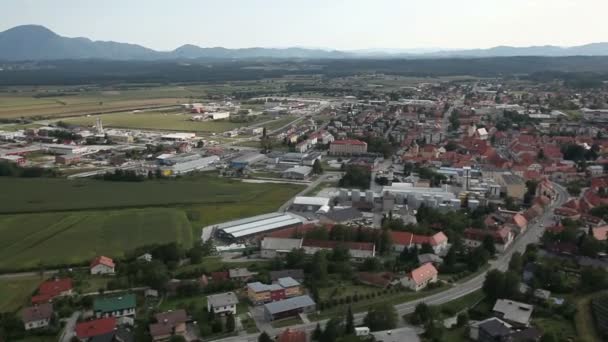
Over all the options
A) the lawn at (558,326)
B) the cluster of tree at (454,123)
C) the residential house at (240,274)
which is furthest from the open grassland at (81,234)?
the cluster of tree at (454,123)

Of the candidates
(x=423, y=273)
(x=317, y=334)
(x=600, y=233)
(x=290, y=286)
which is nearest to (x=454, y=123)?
(x=600, y=233)

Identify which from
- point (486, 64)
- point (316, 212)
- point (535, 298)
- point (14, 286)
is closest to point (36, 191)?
point (14, 286)

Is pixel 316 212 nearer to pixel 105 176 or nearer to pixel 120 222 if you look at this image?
pixel 120 222

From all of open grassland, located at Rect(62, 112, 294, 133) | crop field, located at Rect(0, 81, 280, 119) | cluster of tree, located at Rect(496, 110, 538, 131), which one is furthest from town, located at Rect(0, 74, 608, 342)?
crop field, located at Rect(0, 81, 280, 119)

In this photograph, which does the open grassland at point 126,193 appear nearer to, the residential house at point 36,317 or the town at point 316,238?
the town at point 316,238

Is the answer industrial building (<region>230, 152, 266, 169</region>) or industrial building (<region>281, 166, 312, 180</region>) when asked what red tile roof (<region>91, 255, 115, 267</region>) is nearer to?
industrial building (<region>281, 166, 312, 180</region>)
